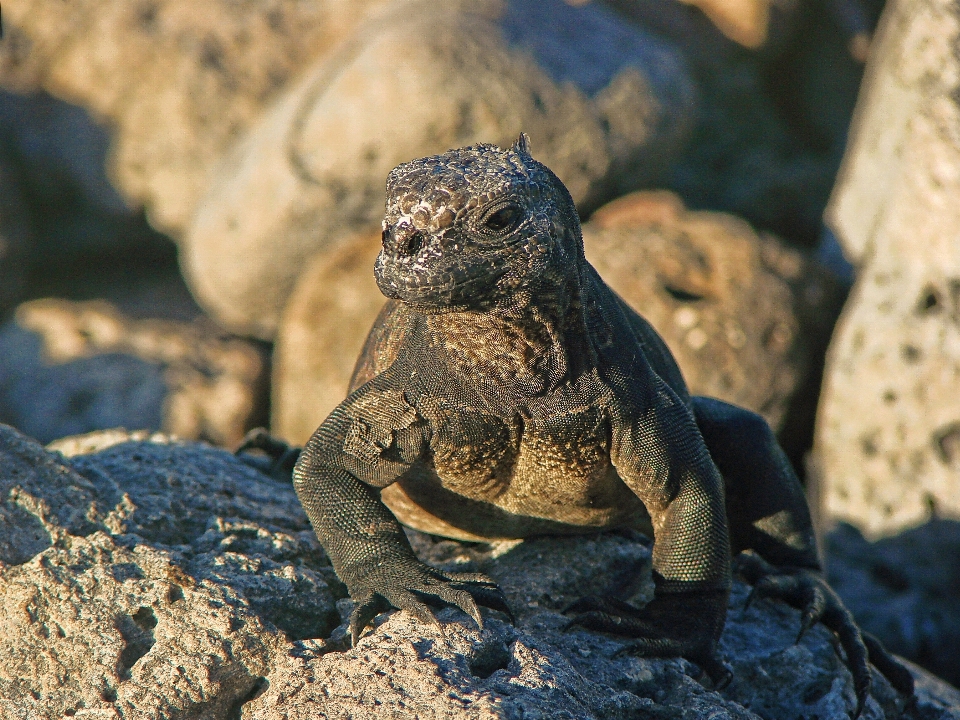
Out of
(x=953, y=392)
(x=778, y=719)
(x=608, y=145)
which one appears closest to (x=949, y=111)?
(x=953, y=392)

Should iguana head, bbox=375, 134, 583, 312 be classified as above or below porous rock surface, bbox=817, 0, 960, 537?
above

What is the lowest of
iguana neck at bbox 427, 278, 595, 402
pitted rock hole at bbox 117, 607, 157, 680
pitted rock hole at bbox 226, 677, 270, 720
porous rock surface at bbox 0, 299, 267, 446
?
porous rock surface at bbox 0, 299, 267, 446

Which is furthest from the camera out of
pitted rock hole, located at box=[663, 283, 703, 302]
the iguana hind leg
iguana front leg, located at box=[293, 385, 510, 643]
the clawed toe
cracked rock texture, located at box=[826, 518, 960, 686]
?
pitted rock hole, located at box=[663, 283, 703, 302]

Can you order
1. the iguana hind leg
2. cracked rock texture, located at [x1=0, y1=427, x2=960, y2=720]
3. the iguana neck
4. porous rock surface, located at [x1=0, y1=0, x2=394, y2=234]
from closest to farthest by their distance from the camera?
cracked rock texture, located at [x1=0, y1=427, x2=960, y2=720] < the iguana neck < the iguana hind leg < porous rock surface, located at [x1=0, y1=0, x2=394, y2=234]

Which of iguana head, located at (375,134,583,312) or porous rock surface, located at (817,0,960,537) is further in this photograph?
porous rock surface, located at (817,0,960,537)

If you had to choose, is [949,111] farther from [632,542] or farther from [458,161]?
[458,161]

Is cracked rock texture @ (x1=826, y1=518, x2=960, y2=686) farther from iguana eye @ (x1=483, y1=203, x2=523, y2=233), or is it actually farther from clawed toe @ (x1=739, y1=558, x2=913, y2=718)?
iguana eye @ (x1=483, y1=203, x2=523, y2=233)

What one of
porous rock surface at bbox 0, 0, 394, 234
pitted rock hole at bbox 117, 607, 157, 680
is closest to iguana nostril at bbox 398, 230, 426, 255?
pitted rock hole at bbox 117, 607, 157, 680
